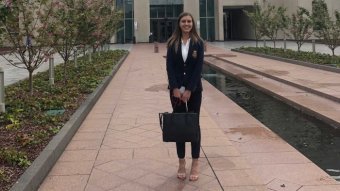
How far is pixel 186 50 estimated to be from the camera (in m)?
4.71

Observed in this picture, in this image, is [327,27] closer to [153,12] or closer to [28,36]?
[28,36]

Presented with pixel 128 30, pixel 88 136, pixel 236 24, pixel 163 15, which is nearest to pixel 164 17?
pixel 163 15

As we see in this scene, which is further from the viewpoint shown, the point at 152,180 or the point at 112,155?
the point at 112,155

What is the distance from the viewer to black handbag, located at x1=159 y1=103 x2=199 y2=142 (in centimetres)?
452

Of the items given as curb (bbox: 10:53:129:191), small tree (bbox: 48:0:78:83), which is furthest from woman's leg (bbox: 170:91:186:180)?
small tree (bbox: 48:0:78:83)

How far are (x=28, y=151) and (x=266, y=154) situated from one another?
3.23m

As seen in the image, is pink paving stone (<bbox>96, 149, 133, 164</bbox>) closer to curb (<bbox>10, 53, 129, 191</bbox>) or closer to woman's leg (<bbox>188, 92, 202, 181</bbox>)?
curb (<bbox>10, 53, 129, 191</bbox>)

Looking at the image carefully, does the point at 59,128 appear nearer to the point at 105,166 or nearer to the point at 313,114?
the point at 105,166

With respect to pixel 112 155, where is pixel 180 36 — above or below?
above

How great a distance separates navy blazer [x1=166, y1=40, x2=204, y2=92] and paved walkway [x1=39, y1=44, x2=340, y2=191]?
1123 mm

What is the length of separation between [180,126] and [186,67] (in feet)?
2.22

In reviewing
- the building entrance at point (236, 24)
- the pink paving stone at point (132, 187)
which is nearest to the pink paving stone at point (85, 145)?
the pink paving stone at point (132, 187)

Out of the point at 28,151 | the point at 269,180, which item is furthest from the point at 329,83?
the point at 28,151

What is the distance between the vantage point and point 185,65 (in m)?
4.72
